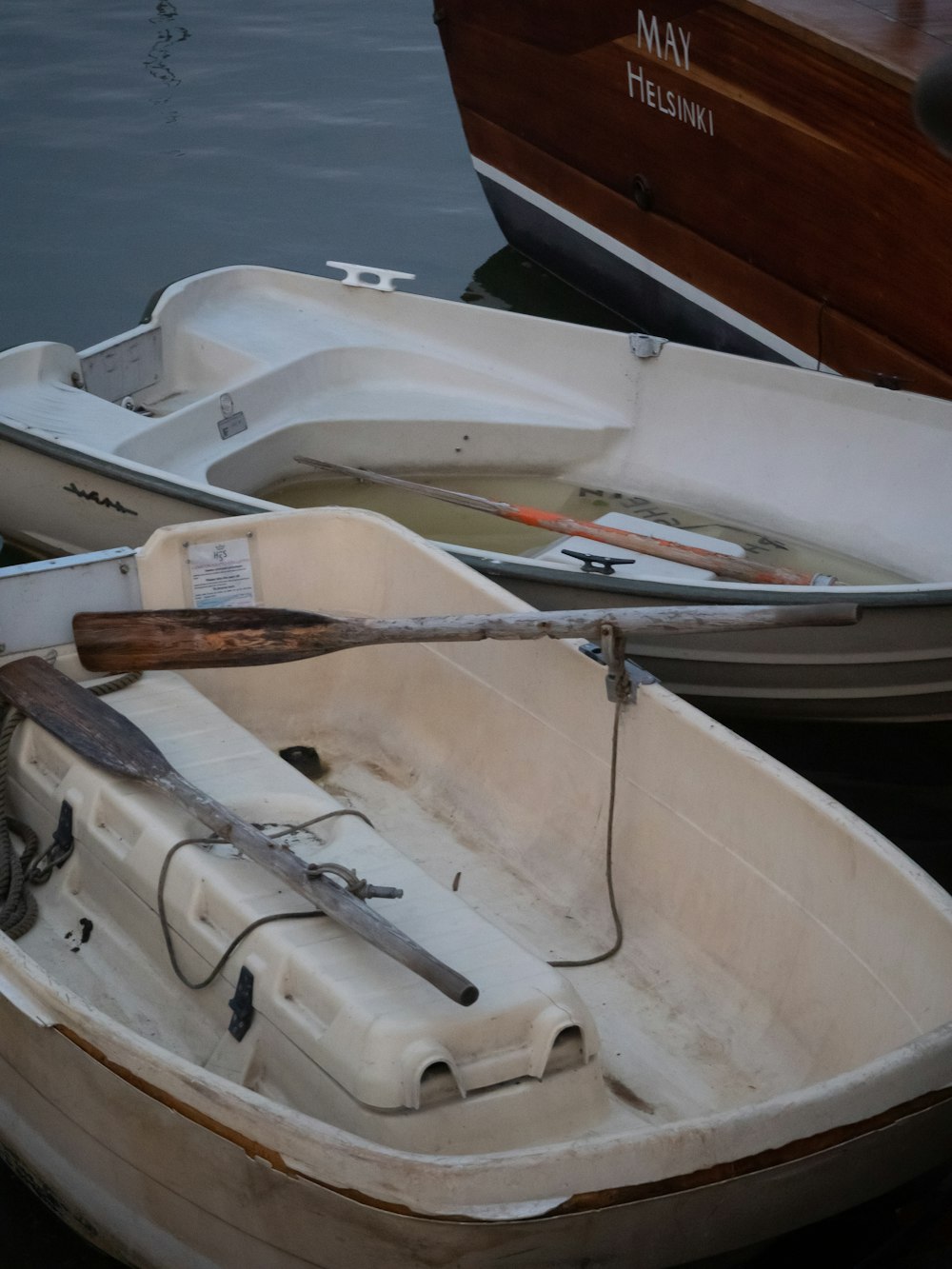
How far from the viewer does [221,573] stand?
3.87 meters

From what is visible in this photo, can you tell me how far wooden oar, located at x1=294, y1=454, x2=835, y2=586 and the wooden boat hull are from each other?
2.98 feet

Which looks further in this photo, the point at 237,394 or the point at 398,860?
the point at 237,394

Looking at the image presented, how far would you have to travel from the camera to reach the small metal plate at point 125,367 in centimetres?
539

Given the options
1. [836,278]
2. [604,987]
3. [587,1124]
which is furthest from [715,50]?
[587,1124]

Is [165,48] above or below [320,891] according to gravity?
Answer: above

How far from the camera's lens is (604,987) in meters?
3.21

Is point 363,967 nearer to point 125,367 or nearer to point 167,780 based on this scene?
point 167,780

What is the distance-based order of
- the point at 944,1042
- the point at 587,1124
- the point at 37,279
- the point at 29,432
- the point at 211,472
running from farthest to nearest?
the point at 37,279, the point at 211,472, the point at 29,432, the point at 587,1124, the point at 944,1042

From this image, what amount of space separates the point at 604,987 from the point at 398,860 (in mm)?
524

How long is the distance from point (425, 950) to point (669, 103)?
4478 mm

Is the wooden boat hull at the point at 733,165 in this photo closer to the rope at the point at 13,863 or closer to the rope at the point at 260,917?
the rope at the point at 260,917

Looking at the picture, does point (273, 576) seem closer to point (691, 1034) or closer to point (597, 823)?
point (597, 823)

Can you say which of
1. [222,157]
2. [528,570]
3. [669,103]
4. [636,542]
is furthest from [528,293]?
[528,570]

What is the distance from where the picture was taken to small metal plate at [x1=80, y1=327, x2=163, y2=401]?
539 centimetres
